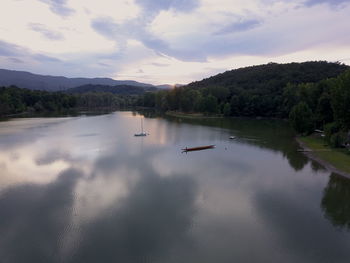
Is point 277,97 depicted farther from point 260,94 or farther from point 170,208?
point 170,208

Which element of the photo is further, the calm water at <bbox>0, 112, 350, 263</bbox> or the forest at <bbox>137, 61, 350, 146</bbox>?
the forest at <bbox>137, 61, 350, 146</bbox>

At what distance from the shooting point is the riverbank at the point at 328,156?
2700 centimetres

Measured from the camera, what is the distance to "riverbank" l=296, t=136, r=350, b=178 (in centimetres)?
2700

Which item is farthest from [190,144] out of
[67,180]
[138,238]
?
[138,238]

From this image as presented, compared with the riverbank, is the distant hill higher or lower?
higher

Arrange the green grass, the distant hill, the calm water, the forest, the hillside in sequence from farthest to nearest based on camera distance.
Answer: the distant hill
the hillside
the forest
the green grass
the calm water

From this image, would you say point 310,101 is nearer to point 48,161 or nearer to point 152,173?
point 152,173

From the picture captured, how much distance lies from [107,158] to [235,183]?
54.7 feet

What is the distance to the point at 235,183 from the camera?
23.6 m

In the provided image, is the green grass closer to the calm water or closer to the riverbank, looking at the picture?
the riverbank

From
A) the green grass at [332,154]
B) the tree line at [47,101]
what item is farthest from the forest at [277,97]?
the tree line at [47,101]

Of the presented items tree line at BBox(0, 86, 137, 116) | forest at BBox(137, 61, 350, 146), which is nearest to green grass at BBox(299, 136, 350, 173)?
forest at BBox(137, 61, 350, 146)

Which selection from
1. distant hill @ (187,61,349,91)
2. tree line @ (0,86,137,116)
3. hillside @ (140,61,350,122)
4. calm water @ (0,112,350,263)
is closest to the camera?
A: calm water @ (0,112,350,263)

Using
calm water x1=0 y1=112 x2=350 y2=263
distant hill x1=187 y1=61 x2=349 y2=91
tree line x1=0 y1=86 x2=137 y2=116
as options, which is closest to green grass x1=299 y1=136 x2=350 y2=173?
calm water x1=0 y1=112 x2=350 y2=263
